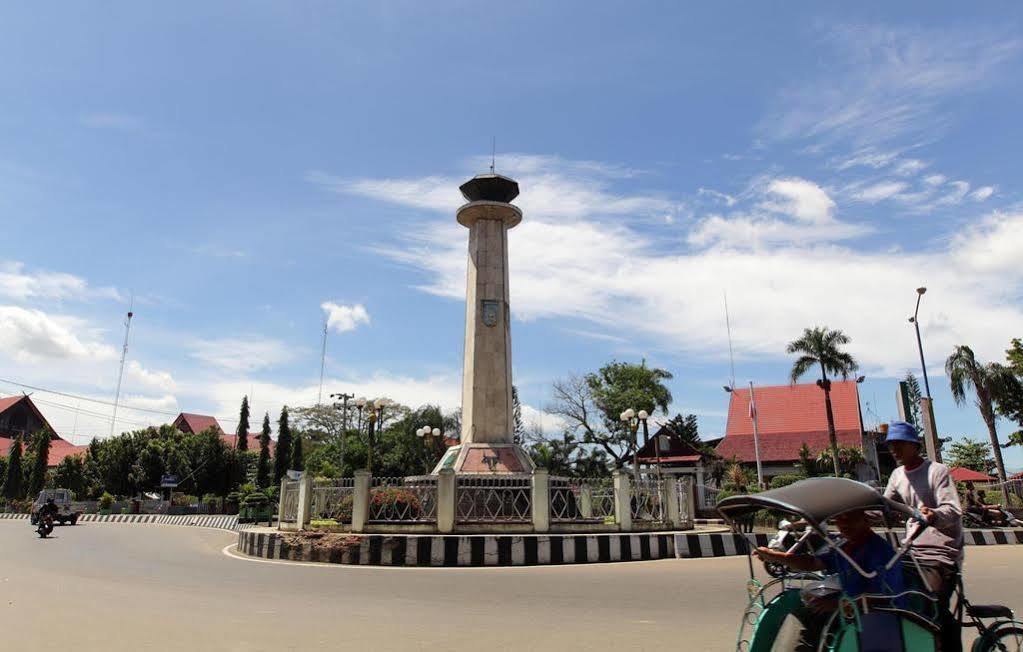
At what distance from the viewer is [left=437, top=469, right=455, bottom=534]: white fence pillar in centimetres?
1428

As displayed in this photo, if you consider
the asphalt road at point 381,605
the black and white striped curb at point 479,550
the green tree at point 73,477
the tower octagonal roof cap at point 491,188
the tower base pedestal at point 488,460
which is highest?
the tower octagonal roof cap at point 491,188

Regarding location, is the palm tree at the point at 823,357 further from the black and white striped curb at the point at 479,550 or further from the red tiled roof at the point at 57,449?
the red tiled roof at the point at 57,449

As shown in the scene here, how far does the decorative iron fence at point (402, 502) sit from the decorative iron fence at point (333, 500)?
560 millimetres

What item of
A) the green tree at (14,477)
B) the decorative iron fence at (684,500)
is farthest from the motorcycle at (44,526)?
the green tree at (14,477)

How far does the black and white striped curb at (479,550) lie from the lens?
1291 cm

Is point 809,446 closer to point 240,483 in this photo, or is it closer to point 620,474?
point 620,474

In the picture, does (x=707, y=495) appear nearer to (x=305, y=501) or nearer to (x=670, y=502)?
(x=670, y=502)

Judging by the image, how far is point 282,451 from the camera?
6300cm

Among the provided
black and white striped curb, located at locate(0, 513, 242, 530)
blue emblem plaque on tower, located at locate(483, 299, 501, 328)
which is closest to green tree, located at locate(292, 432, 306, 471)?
black and white striped curb, located at locate(0, 513, 242, 530)

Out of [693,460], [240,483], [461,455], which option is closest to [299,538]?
[461,455]

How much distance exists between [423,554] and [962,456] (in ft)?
233

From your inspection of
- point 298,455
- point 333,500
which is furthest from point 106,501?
point 333,500

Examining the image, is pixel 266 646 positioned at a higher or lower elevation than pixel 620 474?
lower

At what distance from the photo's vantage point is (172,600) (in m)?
8.19
